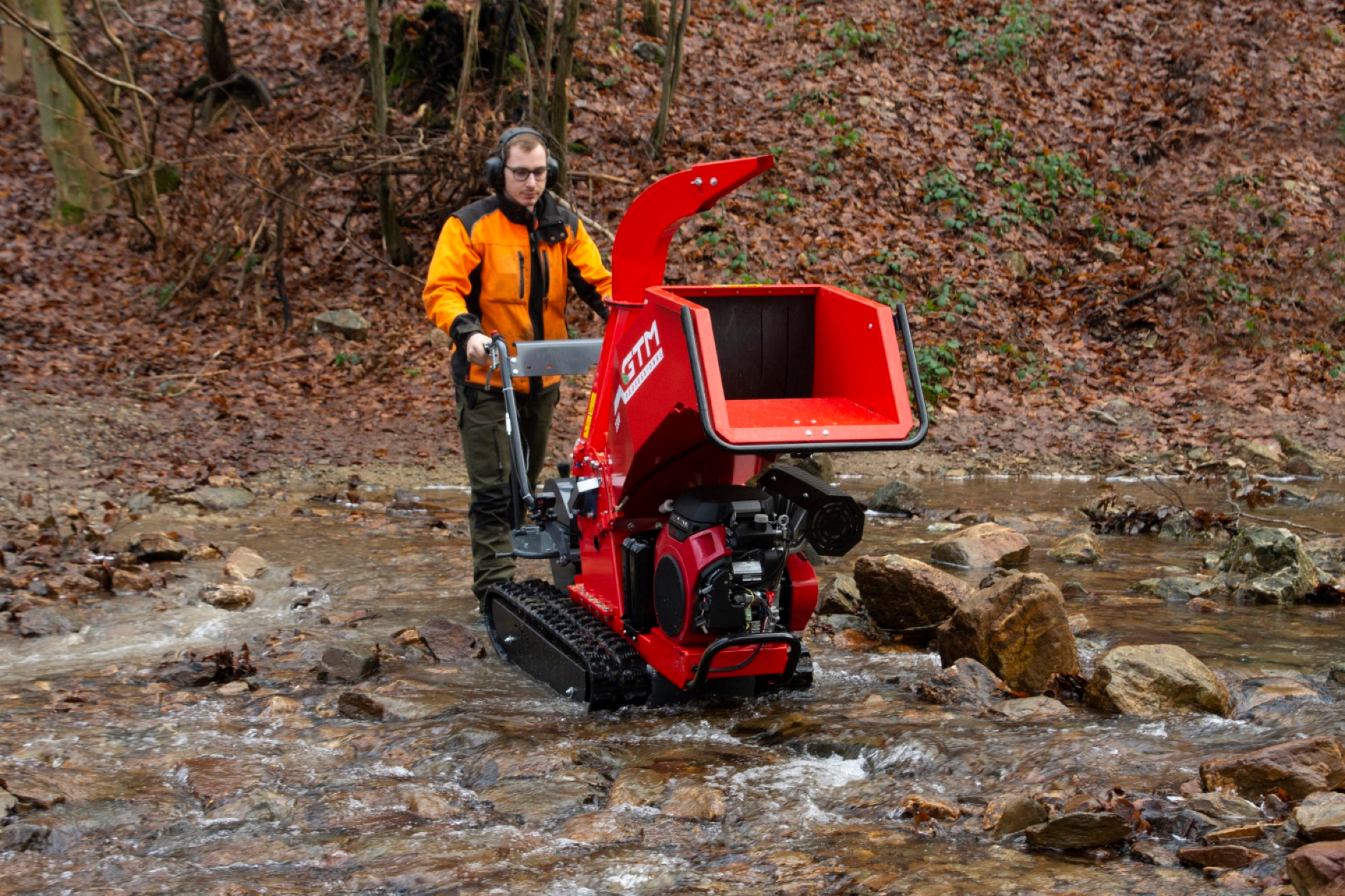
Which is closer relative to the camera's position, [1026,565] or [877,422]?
[877,422]

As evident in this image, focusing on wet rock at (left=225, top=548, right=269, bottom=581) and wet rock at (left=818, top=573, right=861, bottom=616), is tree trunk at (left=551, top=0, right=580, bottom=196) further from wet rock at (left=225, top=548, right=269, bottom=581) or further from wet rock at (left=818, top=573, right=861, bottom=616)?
wet rock at (left=818, top=573, right=861, bottom=616)

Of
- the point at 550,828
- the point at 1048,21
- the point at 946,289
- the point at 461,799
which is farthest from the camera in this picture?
the point at 1048,21

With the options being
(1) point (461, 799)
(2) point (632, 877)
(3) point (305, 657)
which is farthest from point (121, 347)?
(2) point (632, 877)

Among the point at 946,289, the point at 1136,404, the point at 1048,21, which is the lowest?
the point at 1136,404

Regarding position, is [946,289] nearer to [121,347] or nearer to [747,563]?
[121,347]

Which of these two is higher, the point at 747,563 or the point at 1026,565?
the point at 747,563

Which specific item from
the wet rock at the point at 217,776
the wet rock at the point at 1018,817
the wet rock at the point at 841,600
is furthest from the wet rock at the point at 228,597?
the wet rock at the point at 1018,817

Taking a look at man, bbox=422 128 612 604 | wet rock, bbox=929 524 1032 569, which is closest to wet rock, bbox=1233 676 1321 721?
wet rock, bbox=929 524 1032 569

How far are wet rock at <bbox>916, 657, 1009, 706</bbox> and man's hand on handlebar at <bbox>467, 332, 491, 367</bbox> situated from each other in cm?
243

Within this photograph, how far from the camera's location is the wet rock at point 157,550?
7270 mm

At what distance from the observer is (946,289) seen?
42.2 ft

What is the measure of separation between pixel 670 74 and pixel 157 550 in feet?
29.7

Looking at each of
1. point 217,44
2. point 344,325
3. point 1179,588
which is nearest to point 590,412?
point 1179,588

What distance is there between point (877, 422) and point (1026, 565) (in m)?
3.66
